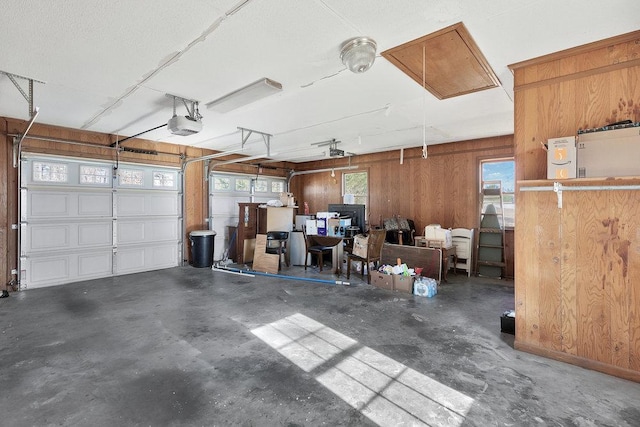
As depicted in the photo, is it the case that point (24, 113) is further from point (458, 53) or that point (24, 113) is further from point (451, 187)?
point (451, 187)

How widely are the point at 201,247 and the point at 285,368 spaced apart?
443 centimetres

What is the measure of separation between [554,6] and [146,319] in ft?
15.0

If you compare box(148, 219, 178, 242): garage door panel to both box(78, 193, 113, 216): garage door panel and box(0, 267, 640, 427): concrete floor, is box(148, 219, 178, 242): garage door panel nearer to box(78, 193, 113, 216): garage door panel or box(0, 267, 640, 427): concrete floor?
box(78, 193, 113, 216): garage door panel

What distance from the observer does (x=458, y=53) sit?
2488 mm

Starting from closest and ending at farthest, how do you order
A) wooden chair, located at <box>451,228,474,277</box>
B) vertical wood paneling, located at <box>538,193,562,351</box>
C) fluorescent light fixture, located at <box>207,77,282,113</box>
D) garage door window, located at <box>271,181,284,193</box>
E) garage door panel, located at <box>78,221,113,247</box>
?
vertical wood paneling, located at <box>538,193,562,351</box>
fluorescent light fixture, located at <box>207,77,282,113</box>
garage door panel, located at <box>78,221,113,247</box>
wooden chair, located at <box>451,228,474,277</box>
garage door window, located at <box>271,181,284,193</box>

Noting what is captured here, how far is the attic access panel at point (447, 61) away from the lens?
2280mm

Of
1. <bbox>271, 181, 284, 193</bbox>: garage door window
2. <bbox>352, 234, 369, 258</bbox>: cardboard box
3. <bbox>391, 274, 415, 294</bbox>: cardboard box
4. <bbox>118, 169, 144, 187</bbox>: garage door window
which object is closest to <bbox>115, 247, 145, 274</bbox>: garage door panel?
<bbox>118, 169, 144, 187</bbox>: garage door window

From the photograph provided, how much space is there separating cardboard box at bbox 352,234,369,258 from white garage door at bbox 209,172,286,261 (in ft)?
11.4

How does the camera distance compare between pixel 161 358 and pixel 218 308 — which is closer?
pixel 161 358

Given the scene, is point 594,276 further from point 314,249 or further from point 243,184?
point 243,184

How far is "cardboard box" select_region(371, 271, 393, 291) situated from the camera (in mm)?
4562

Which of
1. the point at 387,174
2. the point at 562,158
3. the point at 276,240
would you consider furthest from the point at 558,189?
the point at 276,240

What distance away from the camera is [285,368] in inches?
93.4

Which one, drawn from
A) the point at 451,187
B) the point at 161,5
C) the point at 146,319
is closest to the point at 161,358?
the point at 146,319
